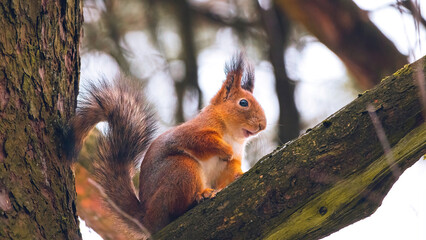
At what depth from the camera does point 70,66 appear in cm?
195

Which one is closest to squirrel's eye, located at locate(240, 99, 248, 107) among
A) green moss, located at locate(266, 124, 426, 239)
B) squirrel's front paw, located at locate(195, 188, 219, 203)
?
squirrel's front paw, located at locate(195, 188, 219, 203)

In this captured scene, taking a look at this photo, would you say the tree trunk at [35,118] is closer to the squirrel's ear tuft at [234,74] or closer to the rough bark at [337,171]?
the rough bark at [337,171]

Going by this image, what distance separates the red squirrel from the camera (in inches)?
83.7

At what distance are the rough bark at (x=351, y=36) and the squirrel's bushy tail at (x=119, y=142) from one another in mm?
1032

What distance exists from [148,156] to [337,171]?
115 cm

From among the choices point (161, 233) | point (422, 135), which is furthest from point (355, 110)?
point (161, 233)

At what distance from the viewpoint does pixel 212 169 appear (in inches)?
97.3

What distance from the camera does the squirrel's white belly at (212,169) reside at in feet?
7.91

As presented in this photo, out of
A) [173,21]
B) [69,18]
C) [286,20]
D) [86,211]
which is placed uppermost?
[173,21]

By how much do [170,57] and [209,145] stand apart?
1204 mm

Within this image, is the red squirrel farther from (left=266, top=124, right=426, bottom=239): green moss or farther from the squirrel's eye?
(left=266, top=124, right=426, bottom=239): green moss

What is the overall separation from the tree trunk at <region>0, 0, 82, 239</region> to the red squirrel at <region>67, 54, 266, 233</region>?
11cm

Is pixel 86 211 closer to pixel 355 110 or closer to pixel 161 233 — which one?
pixel 161 233

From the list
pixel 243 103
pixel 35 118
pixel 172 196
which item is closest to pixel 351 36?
pixel 243 103
